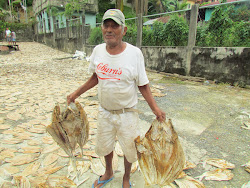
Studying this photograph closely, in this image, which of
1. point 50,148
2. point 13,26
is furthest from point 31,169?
point 13,26

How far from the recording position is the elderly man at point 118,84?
4.28 feet

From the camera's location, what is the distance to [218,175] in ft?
5.76

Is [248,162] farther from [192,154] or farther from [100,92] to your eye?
[100,92]

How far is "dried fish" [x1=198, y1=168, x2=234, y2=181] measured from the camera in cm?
172

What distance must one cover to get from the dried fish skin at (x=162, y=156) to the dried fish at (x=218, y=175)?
0.64m

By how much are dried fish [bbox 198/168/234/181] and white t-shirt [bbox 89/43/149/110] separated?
1.08 meters

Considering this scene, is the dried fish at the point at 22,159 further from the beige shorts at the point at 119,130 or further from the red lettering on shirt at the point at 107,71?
the red lettering on shirt at the point at 107,71

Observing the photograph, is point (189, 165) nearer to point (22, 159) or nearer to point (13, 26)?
point (22, 159)

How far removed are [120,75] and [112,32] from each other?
1.03 feet

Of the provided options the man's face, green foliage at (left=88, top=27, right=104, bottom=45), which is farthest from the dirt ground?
green foliage at (left=88, top=27, right=104, bottom=45)

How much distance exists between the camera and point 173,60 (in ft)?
20.0

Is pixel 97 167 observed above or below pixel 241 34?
below

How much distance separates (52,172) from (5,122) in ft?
5.09

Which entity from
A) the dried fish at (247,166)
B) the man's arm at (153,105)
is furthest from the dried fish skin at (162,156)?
the dried fish at (247,166)
